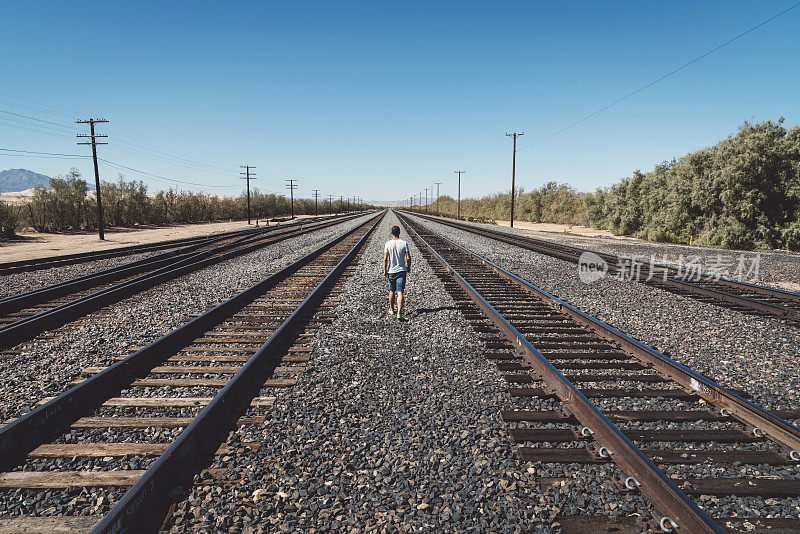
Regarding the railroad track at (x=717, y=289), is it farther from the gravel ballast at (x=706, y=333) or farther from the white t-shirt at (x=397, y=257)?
the white t-shirt at (x=397, y=257)

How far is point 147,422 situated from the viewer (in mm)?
3906

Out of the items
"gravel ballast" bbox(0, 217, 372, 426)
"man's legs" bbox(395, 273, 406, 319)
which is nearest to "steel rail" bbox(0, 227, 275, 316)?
"gravel ballast" bbox(0, 217, 372, 426)

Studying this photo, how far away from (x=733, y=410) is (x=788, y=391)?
1462mm

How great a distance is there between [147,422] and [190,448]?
94 centimetres

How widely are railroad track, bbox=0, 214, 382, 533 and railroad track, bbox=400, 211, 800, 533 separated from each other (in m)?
2.88

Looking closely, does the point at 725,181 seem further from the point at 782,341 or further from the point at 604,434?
the point at 604,434

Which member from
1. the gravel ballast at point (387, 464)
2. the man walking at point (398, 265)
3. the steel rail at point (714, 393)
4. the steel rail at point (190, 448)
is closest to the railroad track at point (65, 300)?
the steel rail at point (190, 448)

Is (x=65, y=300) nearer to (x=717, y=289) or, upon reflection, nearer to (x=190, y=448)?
(x=190, y=448)

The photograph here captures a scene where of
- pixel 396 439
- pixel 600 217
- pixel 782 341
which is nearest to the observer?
pixel 396 439

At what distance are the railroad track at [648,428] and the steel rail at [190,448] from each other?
9.42ft

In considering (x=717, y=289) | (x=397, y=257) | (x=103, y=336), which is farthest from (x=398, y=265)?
(x=717, y=289)

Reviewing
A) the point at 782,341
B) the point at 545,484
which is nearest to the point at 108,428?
the point at 545,484

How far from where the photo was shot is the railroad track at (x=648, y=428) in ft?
9.03

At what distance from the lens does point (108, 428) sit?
385 centimetres
